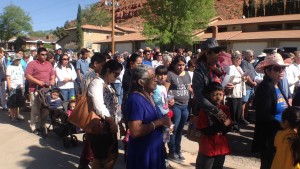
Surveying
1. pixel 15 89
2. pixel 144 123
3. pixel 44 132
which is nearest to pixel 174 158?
pixel 144 123

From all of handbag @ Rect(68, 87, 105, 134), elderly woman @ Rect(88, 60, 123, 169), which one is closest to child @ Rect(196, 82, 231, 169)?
elderly woman @ Rect(88, 60, 123, 169)

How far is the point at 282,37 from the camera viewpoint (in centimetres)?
2995

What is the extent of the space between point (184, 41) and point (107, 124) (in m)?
30.0

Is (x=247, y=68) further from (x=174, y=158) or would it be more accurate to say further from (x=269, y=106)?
(x=269, y=106)

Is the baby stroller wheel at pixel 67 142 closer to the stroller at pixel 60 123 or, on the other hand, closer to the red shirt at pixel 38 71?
the stroller at pixel 60 123

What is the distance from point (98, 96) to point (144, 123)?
1.12 metres

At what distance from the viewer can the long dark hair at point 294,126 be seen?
3.30 metres

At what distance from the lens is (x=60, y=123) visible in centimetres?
661

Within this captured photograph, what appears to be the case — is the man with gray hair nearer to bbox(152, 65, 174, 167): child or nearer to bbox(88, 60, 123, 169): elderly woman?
bbox(152, 65, 174, 167): child

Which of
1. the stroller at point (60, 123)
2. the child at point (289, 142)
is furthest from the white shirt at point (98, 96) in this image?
the stroller at point (60, 123)

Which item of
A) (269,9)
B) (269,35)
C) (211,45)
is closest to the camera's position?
(211,45)

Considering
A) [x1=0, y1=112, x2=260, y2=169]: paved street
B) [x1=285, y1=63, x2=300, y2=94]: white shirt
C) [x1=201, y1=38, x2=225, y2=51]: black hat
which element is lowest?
[x1=0, y1=112, x2=260, y2=169]: paved street

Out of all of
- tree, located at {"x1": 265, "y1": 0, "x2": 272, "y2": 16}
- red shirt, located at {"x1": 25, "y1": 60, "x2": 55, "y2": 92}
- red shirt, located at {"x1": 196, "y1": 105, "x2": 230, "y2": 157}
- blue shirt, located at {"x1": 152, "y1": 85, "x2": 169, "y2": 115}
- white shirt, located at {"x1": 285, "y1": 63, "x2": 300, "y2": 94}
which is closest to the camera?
red shirt, located at {"x1": 196, "y1": 105, "x2": 230, "y2": 157}

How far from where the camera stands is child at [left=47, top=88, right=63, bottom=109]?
22.4 feet
